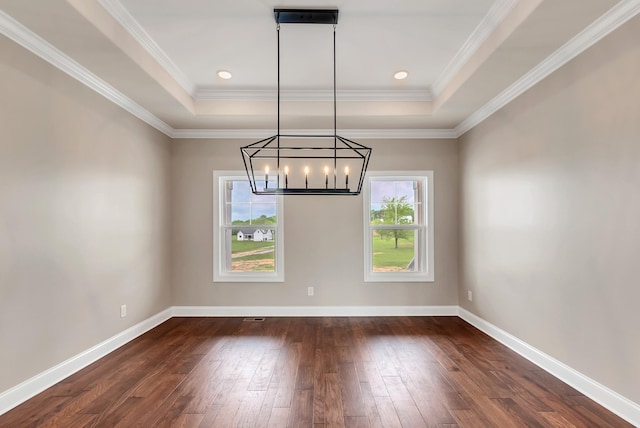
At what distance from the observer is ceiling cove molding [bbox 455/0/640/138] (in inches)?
90.1

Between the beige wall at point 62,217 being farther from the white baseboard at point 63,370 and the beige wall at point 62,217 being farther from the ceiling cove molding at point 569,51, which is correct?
the ceiling cove molding at point 569,51

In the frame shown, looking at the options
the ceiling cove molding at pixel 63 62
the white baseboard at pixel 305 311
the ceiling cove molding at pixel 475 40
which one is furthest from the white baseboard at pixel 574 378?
the ceiling cove molding at pixel 63 62

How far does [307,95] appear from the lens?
14.2 feet

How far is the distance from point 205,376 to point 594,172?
136 inches

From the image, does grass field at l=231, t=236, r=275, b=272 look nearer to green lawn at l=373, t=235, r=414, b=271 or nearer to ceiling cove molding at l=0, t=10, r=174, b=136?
green lawn at l=373, t=235, r=414, b=271

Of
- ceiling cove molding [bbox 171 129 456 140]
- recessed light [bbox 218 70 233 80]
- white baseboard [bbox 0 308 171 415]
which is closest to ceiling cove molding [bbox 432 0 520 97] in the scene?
ceiling cove molding [bbox 171 129 456 140]

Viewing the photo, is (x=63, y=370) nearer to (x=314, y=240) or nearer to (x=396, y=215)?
(x=314, y=240)

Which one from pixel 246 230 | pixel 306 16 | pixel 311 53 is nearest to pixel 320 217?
pixel 246 230

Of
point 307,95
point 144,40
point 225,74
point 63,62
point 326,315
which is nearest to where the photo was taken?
point 63,62

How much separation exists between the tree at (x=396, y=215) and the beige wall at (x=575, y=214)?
4.19ft

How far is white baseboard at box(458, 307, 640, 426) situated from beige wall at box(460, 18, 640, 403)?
0.18 feet

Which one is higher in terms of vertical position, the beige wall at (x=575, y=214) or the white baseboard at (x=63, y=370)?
the beige wall at (x=575, y=214)

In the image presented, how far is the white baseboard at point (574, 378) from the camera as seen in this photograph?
2.31 m

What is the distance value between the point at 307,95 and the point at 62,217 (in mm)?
2833
